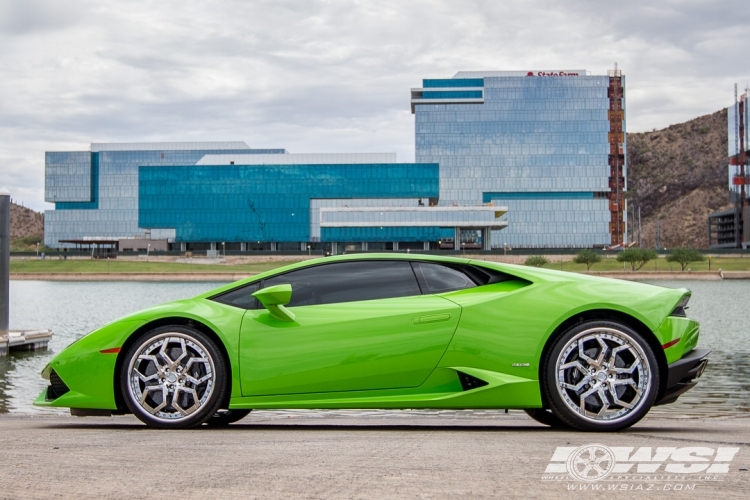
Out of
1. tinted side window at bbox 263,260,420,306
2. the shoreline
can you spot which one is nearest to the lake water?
tinted side window at bbox 263,260,420,306

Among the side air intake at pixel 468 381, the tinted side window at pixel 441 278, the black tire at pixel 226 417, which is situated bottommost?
the black tire at pixel 226 417

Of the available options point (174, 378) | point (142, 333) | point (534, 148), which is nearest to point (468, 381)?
point (174, 378)

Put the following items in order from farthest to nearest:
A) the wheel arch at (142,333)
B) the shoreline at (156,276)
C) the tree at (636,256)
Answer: the tree at (636,256), the shoreline at (156,276), the wheel arch at (142,333)

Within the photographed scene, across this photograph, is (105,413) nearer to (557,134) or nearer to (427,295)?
(427,295)

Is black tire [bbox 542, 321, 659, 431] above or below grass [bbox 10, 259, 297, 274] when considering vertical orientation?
above

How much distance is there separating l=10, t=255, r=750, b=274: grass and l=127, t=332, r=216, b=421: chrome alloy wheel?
301 ft

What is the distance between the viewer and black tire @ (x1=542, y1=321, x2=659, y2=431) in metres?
5.87

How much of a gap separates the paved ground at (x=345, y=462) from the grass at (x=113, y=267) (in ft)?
308

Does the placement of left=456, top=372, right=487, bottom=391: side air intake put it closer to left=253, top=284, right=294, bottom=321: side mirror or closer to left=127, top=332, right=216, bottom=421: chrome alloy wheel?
left=253, top=284, right=294, bottom=321: side mirror

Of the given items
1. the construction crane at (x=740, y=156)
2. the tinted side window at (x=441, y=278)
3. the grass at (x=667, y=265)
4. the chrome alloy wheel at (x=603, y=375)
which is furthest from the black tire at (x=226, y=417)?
the construction crane at (x=740, y=156)

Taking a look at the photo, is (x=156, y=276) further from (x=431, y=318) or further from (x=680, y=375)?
(x=680, y=375)

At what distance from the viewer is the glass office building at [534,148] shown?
444ft

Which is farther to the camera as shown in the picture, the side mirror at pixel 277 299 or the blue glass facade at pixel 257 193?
the blue glass facade at pixel 257 193

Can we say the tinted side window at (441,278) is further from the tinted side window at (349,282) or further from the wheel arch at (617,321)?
the wheel arch at (617,321)
